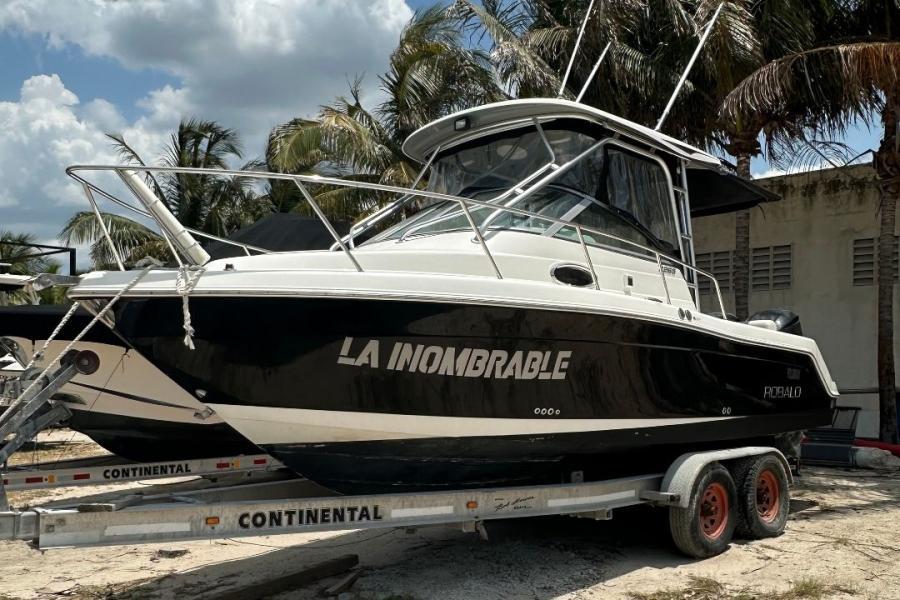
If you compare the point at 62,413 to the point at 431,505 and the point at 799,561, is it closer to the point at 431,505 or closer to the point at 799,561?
the point at 431,505

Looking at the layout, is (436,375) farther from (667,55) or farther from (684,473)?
(667,55)

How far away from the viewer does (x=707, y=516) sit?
19.4ft

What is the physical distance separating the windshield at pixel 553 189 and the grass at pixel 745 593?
86.2 inches

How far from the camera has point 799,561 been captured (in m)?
5.71

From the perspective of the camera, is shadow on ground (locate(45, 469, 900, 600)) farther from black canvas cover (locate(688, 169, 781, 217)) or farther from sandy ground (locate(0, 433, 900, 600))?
black canvas cover (locate(688, 169, 781, 217))

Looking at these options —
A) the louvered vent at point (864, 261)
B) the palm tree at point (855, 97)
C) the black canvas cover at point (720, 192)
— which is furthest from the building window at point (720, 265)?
the black canvas cover at point (720, 192)

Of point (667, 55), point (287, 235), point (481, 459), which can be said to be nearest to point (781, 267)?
point (667, 55)

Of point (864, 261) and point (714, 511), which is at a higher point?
point (864, 261)

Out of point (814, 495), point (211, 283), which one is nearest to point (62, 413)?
point (211, 283)

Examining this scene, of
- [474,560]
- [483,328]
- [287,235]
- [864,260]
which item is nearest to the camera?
[483,328]

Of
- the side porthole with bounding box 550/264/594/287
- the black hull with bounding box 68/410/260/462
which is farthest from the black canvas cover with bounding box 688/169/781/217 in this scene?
the black hull with bounding box 68/410/260/462

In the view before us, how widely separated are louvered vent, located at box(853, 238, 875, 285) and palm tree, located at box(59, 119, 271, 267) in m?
11.8

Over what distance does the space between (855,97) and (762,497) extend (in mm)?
6015

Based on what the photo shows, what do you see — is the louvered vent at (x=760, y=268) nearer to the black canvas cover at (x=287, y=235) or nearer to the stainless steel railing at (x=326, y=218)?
the black canvas cover at (x=287, y=235)
